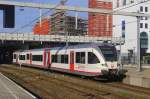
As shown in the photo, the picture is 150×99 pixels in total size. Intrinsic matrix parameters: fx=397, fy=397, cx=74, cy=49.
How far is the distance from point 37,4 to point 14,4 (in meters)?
2.42

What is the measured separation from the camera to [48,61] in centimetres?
4569

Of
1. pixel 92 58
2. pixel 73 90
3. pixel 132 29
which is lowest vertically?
pixel 73 90

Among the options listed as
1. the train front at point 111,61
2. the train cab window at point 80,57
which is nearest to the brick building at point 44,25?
the train cab window at point 80,57

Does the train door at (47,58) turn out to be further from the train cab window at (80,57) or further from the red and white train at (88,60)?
the train cab window at (80,57)

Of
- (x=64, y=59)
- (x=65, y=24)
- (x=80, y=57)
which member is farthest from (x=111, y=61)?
(x=65, y=24)

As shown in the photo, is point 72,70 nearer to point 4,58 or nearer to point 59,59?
point 59,59

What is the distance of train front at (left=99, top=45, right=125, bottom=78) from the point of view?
29.0 metres

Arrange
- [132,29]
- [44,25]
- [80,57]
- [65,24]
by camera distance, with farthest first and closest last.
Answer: [132,29]
[44,25]
[65,24]
[80,57]

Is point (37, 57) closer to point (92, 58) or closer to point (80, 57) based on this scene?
point (80, 57)

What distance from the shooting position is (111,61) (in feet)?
96.4

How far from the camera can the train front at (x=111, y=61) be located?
2897 centimetres

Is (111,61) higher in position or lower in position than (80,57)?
lower

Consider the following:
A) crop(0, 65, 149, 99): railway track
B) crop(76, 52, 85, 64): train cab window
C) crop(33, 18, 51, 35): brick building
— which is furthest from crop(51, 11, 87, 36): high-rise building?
crop(0, 65, 149, 99): railway track

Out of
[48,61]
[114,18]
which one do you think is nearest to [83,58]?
[48,61]
